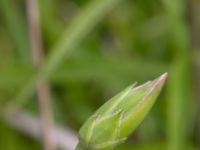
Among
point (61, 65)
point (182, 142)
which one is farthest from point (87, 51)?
point (182, 142)

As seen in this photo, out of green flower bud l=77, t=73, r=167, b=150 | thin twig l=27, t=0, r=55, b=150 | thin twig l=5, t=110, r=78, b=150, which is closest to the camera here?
green flower bud l=77, t=73, r=167, b=150

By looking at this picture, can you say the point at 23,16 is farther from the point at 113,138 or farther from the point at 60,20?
the point at 113,138

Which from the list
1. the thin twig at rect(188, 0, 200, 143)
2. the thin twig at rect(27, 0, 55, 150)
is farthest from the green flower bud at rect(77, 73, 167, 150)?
the thin twig at rect(188, 0, 200, 143)

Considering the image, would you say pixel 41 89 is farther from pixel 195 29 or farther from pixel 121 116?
pixel 121 116

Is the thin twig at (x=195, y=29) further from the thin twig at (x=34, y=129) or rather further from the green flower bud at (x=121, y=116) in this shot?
the green flower bud at (x=121, y=116)

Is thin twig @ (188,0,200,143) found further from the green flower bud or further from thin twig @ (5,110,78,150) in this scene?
the green flower bud
